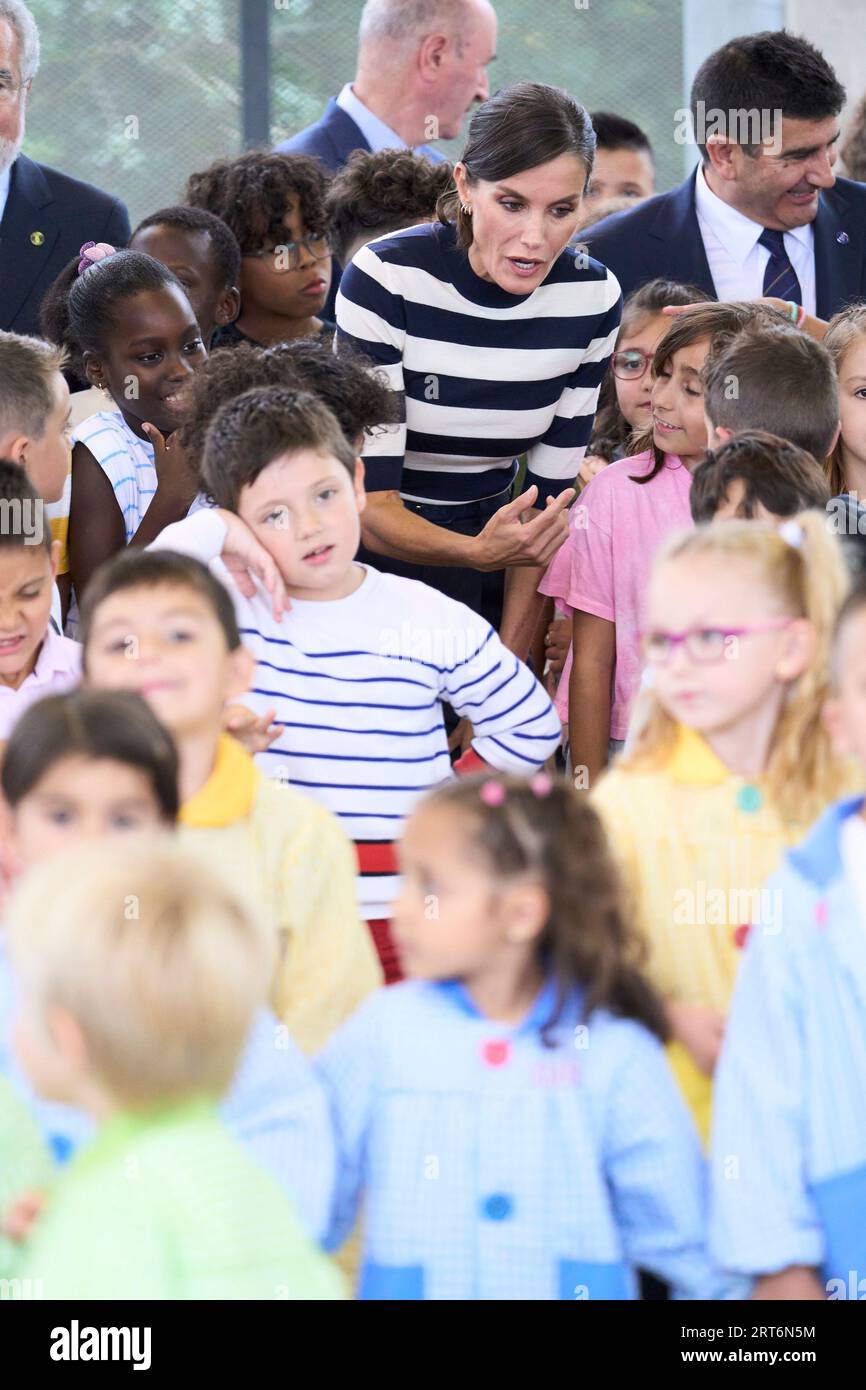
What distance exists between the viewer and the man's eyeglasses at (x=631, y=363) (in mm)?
3520

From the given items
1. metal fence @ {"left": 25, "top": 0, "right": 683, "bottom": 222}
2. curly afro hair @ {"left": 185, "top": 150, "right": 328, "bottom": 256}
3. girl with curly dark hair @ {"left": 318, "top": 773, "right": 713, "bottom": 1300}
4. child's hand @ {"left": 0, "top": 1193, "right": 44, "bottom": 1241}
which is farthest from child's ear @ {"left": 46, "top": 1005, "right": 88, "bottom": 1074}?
metal fence @ {"left": 25, "top": 0, "right": 683, "bottom": 222}

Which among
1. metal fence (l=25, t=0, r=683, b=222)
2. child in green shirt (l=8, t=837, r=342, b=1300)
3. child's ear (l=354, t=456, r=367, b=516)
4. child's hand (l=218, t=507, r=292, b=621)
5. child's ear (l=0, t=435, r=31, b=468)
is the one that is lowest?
child in green shirt (l=8, t=837, r=342, b=1300)

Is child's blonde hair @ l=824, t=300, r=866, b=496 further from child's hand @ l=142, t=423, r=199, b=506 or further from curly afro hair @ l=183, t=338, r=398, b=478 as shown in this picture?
child's hand @ l=142, t=423, r=199, b=506

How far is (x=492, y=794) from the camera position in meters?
1.61

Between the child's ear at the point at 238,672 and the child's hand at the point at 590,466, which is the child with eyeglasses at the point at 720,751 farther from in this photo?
the child's hand at the point at 590,466

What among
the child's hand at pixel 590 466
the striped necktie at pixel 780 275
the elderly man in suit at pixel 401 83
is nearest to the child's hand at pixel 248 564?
the child's hand at pixel 590 466

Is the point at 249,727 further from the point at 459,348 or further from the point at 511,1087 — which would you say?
the point at 459,348

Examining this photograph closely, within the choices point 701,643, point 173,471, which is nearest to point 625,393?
point 173,471

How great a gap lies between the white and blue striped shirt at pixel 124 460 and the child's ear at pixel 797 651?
147cm

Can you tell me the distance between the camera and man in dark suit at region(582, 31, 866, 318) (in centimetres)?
356

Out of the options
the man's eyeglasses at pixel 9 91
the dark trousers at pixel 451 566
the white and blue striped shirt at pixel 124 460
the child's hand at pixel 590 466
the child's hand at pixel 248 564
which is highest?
the man's eyeglasses at pixel 9 91

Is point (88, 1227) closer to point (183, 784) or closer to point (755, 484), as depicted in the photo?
point (183, 784)

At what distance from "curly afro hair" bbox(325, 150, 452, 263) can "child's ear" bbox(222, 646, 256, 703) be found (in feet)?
6.15

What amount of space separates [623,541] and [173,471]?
778 millimetres
